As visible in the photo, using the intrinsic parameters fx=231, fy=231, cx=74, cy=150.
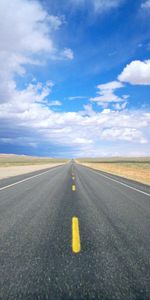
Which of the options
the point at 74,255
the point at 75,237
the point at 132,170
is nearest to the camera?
the point at 74,255

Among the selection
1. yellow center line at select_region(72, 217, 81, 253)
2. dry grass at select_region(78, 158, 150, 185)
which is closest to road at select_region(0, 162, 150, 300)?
yellow center line at select_region(72, 217, 81, 253)

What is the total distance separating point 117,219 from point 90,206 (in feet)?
6.01

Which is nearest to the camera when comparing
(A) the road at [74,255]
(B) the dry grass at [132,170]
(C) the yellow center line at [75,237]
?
(A) the road at [74,255]

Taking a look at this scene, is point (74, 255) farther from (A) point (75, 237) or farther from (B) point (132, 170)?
(B) point (132, 170)

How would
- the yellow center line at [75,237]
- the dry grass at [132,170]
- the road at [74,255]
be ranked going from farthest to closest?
1. the dry grass at [132,170]
2. the yellow center line at [75,237]
3. the road at [74,255]

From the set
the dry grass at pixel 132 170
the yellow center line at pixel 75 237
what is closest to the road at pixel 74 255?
the yellow center line at pixel 75 237

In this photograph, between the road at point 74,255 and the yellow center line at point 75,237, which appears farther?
the yellow center line at point 75,237

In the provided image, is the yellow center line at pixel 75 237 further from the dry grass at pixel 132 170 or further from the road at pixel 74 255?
the dry grass at pixel 132 170

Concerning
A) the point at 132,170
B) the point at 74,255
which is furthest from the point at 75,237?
the point at 132,170

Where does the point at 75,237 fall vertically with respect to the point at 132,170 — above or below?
below

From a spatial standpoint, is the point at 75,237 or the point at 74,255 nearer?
the point at 74,255

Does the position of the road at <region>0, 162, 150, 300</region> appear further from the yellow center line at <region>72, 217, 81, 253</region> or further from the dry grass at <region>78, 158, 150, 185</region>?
the dry grass at <region>78, 158, 150, 185</region>

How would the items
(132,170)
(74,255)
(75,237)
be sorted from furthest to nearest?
(132,170), (75,237), (74,255)

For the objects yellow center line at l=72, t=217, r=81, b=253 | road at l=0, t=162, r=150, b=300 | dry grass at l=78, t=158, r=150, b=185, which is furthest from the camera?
dry grass at l=78, t=158, r=150, b=185
